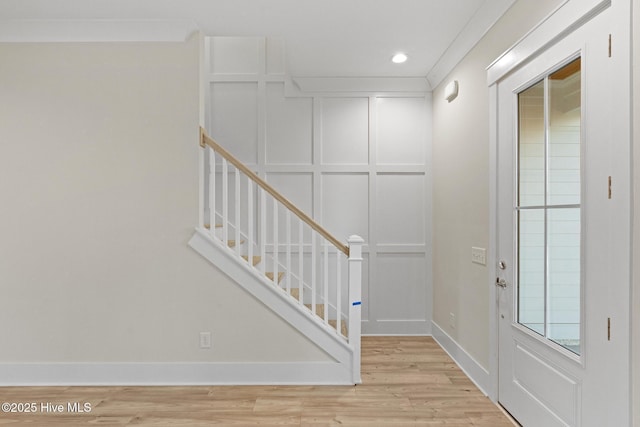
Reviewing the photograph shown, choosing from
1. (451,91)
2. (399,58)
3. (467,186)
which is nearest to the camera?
(467,186)

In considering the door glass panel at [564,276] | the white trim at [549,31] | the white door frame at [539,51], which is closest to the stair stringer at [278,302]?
the white door frame at [539,51]

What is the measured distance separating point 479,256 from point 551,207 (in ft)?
2.93

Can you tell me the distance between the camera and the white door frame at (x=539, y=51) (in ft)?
4.93

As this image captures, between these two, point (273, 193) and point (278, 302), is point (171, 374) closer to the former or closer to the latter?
point (278, 302)

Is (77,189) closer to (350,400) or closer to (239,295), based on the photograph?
Result: (239,295)

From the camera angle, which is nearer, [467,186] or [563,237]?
[563,237]

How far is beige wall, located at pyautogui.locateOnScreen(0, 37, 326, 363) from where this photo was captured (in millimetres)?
2906

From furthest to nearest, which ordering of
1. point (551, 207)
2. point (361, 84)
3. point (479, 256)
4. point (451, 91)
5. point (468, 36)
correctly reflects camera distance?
point (361, 84) → point (451, 91) → point (468, 36) → point (479, 256) → point (551, 207)

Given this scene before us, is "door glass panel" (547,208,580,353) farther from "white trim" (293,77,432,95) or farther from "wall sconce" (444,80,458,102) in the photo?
"white trim" (293,77,432,95)

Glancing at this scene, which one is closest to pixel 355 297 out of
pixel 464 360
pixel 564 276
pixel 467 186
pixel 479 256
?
pixel 479 256

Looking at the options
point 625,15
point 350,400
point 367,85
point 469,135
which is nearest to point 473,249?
point 469,135

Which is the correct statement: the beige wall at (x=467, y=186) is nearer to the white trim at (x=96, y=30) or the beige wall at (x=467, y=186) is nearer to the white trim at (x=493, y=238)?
the white trim at (x=493, y=238)

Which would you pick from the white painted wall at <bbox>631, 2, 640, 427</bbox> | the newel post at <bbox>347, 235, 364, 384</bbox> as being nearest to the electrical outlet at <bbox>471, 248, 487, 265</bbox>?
the newel post at <bbox>347, 235, 364, 384</bbox>

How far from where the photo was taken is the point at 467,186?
3086mm
